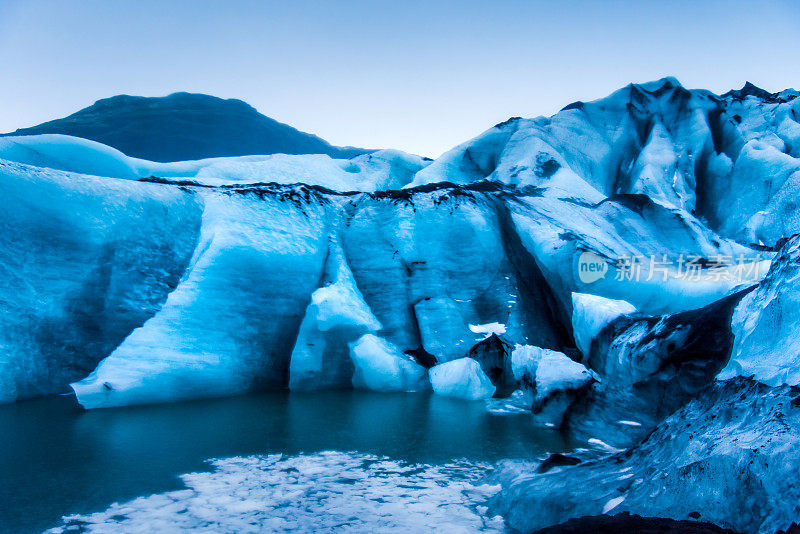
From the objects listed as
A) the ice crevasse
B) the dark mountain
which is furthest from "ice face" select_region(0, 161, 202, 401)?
the dark mountain

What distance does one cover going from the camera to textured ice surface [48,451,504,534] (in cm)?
292

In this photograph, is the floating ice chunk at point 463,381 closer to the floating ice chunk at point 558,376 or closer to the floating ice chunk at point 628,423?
the floating ice chunk at point 558,376

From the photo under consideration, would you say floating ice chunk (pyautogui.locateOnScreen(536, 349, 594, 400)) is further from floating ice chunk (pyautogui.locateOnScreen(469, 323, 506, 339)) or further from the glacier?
floating ice chunk (pyautogui.locateOnScreen(469, 323, 506, 339))

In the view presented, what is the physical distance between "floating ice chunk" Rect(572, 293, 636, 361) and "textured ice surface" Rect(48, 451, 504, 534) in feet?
10.3

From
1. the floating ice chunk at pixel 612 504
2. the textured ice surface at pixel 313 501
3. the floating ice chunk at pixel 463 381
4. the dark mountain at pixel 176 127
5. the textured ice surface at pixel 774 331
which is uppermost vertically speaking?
the dark mountain at pixel 176 127

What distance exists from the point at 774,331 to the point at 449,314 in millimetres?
6016

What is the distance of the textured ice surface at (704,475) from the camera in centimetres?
194

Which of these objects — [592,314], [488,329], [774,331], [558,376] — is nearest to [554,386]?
[558,376]

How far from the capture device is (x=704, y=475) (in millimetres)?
2223

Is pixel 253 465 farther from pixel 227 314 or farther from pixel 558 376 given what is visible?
pixel 558 376

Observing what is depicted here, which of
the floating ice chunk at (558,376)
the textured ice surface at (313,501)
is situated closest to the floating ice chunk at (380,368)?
the floating ice chunk at (558,376)

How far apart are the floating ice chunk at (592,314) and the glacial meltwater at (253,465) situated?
1649 millimetres

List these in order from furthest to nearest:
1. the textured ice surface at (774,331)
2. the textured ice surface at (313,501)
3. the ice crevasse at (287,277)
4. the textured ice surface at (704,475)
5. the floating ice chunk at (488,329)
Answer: the floating ice chunk at (488,329) < the ice crevasse at (287,277) < the textured ice surface at (313,501) < the textured ice surface at (774,331) < the textured ice surface at (704,475)

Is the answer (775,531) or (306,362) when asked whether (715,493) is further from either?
(306,362)
